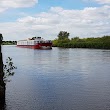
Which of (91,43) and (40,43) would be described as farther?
(91,43)

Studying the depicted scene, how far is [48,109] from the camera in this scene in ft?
58.7

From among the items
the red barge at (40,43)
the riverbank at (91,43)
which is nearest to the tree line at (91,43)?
the riverbank at (91,43)

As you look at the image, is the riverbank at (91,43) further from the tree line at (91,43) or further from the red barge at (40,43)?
the red barge at (40,43)

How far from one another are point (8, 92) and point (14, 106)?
4313 mm

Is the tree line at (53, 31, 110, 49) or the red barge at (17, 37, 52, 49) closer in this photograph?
the red barge at (17, 37, 52, 49)

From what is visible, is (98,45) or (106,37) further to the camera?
(106,37)

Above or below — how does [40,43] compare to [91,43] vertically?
above

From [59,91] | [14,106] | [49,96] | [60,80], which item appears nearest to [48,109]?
[14,106]

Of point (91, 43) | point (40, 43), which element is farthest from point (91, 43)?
point (40, 43)

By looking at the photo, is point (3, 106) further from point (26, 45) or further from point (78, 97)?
point (26, 45)

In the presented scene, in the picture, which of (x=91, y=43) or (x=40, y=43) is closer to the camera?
(x=40, y=43)

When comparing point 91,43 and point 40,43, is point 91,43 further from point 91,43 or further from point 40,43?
point 40,43

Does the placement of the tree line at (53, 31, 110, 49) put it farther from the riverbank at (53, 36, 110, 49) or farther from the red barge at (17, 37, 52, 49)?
the red barge at (17, 37, 52, 49)

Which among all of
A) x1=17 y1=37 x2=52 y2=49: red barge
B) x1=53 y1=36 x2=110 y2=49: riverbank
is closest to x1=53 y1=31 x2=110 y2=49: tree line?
x1=53 y1=36 x2=110 y2=49: riverbank
